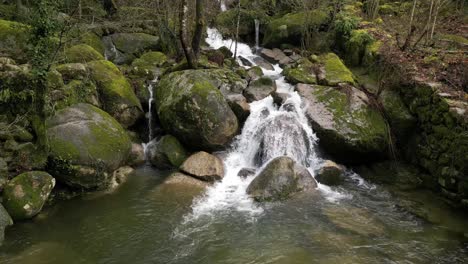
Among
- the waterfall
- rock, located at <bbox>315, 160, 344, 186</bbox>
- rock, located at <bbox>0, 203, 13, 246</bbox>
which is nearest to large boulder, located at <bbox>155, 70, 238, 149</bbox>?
rock, located at <bbox>315, 160, 344, 186</bbox>

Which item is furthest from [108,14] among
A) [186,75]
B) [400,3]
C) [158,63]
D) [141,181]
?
[400,3]

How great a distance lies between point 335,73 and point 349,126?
3.08 m

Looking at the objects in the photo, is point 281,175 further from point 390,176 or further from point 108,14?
point 108,14

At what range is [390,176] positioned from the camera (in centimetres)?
1160

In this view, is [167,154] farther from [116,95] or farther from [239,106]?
[239,106]

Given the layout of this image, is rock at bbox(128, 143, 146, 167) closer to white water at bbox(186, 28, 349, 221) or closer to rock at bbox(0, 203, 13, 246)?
white water at bbox(186, 28, 349, 221)

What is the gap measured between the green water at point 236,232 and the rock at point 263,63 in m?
9.75

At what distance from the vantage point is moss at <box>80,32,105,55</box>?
16766 millimetres

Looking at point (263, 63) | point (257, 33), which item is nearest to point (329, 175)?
point (263, 63)

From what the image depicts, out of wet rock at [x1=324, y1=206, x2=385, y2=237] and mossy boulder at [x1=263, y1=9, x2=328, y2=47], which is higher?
mossy boulder at [x1=263, y1=9, x2=328, y2=47]

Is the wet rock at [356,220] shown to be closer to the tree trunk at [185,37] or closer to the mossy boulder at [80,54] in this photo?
the tree trunk at [185,37]

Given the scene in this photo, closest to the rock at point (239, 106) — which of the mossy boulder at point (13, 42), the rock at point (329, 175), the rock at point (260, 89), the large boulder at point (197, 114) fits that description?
the large boulder at point (197, 114)

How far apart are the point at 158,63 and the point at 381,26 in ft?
37.1

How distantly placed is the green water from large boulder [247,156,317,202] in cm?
39
